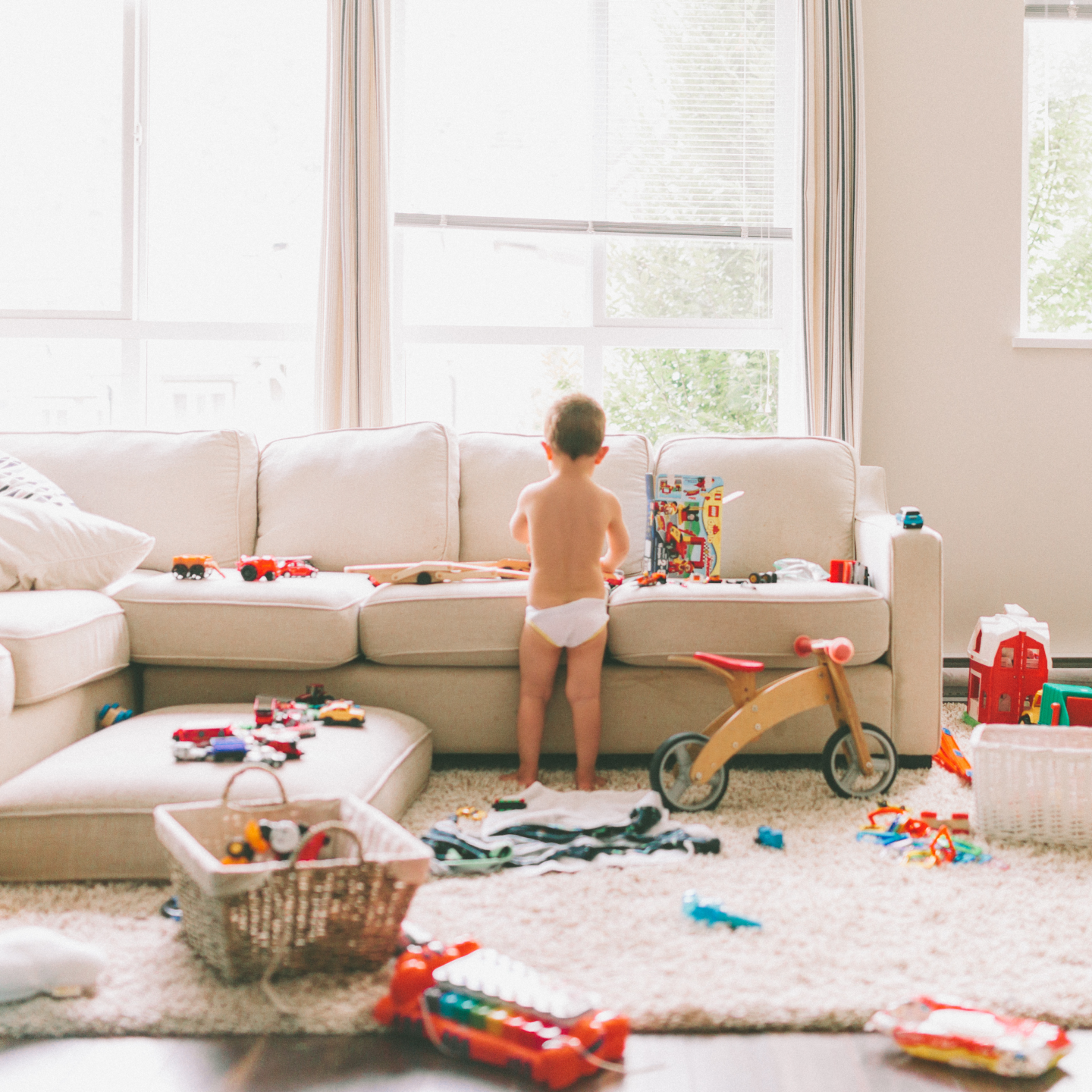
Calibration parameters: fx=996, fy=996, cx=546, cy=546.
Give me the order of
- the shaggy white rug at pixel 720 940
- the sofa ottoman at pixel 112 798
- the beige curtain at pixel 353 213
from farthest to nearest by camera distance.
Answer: the beige curtain at pixel 353 213 → the sofa ottoman at pixel 112 798 → the shaggy white rug at pixel 720 940

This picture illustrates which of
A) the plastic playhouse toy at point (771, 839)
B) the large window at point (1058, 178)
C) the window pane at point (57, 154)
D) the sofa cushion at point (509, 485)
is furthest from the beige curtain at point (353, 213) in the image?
the large window at point (1058, 178)

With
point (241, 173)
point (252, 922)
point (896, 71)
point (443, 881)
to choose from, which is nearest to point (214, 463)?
point (241, 173)

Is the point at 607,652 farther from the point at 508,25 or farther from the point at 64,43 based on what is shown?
the point at 64,43

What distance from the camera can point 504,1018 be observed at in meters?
1.21

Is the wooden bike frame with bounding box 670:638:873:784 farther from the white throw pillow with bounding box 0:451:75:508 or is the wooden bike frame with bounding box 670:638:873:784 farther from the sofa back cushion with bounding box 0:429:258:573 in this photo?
the white throw pillow with bounding box 0:451:75:508

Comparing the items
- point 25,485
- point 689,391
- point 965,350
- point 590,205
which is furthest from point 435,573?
point 965,350

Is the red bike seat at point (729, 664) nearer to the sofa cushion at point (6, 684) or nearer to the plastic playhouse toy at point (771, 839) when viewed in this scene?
the plastic playhouse toy at point (771, 839)

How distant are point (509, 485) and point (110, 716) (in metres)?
1.28

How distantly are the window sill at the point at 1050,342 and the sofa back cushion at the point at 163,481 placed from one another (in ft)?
9.00

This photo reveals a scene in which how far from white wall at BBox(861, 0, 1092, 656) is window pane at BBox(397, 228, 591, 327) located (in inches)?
43.2

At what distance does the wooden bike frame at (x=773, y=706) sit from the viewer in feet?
6.88

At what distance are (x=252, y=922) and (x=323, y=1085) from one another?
26cm

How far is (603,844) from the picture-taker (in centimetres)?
187

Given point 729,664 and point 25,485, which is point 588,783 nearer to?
point 729,664
